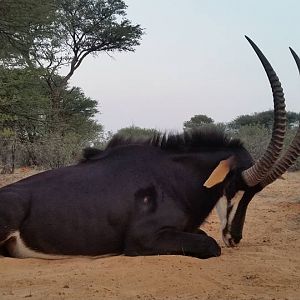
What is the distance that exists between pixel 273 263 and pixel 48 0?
11966 mm

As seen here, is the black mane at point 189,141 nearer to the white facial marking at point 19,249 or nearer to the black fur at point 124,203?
the black fur at point 124,203

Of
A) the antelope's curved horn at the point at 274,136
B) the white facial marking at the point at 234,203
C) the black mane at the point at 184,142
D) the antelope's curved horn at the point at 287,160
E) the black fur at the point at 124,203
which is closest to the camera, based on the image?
the black fur at the point at 124,203

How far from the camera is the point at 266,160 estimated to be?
531cm

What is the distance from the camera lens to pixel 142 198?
526cm

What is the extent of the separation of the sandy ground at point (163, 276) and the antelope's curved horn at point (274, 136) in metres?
0.71

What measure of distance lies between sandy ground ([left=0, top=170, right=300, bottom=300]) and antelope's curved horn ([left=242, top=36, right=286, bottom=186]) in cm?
71

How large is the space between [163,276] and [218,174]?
1.58m

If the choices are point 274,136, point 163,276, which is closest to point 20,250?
point 163,276

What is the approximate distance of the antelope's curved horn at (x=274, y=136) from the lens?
523cm

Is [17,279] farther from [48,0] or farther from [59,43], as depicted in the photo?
[59,43]

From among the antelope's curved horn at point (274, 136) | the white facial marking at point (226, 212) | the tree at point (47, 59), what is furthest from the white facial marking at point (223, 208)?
the tree at point (47, 59)

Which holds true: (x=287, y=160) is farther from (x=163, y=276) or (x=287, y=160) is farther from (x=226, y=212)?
(x=163, y=276)

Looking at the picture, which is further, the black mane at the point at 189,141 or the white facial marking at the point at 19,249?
the black mane at the point at 189,141

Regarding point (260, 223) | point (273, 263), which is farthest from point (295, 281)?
point (260, 223)
